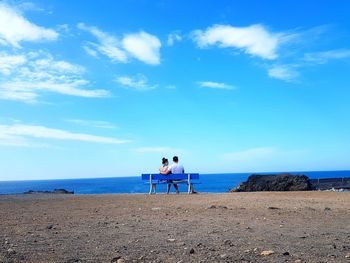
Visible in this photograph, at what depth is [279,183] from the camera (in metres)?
23.5

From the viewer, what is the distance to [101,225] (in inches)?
331

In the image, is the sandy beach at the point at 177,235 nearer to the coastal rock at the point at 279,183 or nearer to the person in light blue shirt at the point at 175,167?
the person in light blue shirt at the point at 175,167

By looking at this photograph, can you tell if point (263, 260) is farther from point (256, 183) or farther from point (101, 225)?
point (256, 183)

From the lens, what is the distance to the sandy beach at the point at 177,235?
569 cm

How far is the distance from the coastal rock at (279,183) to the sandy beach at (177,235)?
12.4 m

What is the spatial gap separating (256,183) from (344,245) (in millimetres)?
18956

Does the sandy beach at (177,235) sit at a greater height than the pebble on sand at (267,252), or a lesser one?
greater

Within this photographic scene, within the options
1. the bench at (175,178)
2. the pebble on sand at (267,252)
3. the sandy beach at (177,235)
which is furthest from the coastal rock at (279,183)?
the pebble on sand at (267,252)

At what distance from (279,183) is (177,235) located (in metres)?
17.2

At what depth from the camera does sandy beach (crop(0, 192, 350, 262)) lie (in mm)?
5688

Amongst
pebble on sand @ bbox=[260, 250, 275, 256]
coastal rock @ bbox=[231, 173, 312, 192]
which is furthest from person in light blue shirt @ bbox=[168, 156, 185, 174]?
pebble on sand @ bbox=[260, 250, 275, 256]

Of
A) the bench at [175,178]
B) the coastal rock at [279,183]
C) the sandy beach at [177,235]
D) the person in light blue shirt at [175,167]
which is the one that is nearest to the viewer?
the sandy beach at [177,235]

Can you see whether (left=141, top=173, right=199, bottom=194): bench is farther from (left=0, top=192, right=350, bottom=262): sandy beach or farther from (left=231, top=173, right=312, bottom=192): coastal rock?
(left=0, top=192, right=350, bottom=262): sandy beach

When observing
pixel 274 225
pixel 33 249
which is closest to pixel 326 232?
pixel 274 225
